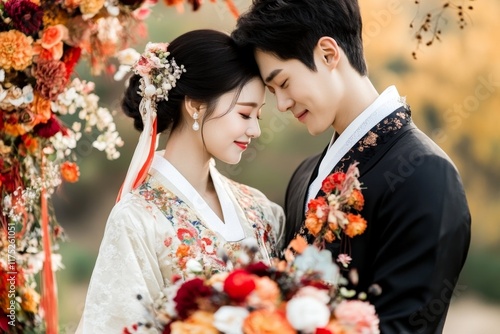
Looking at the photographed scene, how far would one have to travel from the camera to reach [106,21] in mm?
3176

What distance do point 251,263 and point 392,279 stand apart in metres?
0.58

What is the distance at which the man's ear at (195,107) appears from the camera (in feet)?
9.46

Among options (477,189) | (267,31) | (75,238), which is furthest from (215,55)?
(477,189)

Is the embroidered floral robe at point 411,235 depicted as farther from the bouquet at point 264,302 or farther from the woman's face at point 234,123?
the woman's face at point 234,123

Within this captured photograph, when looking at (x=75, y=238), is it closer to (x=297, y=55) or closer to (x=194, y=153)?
(x=194, y=153)

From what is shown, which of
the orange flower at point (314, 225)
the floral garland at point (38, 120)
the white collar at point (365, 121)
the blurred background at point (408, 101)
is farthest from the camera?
the blurred background at point (408, 101)

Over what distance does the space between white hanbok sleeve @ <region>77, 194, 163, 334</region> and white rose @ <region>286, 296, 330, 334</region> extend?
877 mm

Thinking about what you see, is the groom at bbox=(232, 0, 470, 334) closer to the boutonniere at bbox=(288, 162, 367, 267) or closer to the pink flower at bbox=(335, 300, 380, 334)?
the boutonniere at bbox=(288, 162, 367, 267)

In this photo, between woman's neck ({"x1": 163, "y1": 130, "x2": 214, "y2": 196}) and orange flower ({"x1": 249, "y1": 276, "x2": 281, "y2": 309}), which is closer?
orange flower ({"x1": 249, "y1": 276, "x2": 281, "y2": 309})

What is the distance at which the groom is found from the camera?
7.87 feet

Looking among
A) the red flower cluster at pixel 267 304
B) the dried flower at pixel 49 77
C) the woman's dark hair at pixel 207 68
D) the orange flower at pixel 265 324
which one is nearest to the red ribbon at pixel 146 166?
the woman's dark hair at pixel 207 68

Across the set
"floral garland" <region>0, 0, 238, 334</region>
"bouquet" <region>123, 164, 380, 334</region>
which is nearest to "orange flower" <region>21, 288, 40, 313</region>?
"floral garland" <region>0, 0, 238, 334</region>

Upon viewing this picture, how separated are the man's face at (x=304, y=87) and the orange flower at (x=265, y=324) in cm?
110

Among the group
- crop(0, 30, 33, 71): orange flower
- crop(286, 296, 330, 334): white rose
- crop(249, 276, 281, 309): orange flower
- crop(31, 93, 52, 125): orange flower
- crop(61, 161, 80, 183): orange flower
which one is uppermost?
crop(0, 30, 33, 71): orange flower
